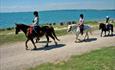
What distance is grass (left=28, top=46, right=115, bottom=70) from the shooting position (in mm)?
15855

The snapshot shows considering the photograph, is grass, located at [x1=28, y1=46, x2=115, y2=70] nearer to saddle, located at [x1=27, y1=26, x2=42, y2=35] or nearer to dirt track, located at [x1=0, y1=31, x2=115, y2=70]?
dirt track, located at [x1=0, y1=31, x2=115, y2=70]

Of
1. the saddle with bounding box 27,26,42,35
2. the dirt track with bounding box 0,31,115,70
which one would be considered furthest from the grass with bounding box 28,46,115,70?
the saddle with bounding box 27,26,42,35

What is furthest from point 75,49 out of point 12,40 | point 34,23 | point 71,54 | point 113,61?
point 12,40

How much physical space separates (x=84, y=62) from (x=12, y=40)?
1116 centimetres

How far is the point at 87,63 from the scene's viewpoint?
16.7m

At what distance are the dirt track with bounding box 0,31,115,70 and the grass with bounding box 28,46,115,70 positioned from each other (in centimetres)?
95

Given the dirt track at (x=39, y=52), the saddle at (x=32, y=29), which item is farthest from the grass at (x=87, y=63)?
the saddle at (x=32, y=29)

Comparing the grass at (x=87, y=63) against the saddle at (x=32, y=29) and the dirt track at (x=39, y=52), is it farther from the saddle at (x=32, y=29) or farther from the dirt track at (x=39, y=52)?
the saddle at (x=32, y=29)

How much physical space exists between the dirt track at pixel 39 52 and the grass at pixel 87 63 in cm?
95

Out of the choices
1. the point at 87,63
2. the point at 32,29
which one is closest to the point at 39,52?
the point at 32,29

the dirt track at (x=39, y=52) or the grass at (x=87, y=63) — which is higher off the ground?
the grass at (x=87, y=63)

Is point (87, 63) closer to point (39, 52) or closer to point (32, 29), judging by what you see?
point (39, 52)

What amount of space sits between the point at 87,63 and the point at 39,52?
4862 millimetres

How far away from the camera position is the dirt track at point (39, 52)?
57.4 ft
